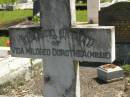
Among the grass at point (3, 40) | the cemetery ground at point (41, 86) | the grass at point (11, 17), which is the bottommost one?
the cemetery ground at point (41, 86)

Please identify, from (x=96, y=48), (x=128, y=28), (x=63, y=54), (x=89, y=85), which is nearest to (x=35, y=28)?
(x=63, y=54)

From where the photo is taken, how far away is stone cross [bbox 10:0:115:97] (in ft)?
12.3

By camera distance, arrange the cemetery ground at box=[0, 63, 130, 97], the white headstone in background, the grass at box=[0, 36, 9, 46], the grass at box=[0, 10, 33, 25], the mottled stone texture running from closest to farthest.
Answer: the cemetery ground at box=[0, 63, 130, 97], the mottled stone texture, the grass at box=[0, 36, 9, 46], the white headstone in background, the grass at box=[0, 10, 33, 25]

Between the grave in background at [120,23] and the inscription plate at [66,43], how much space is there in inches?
206

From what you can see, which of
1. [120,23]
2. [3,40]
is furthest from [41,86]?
[3,40]

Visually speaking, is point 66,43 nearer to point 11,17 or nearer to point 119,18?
point 119,18

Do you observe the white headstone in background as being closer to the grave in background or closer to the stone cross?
the grave in background

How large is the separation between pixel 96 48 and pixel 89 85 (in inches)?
151

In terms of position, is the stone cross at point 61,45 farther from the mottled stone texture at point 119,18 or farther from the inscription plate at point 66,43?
the mottled stone texture at point 119,18

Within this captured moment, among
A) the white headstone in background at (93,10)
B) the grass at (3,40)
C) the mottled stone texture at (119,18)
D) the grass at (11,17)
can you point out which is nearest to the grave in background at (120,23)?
the mottled stone texture at (119,18)

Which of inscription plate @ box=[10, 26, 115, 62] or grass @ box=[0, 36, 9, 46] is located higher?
inscription plate @ box=[10, 26, 115, 62]

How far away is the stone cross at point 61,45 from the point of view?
376 cm

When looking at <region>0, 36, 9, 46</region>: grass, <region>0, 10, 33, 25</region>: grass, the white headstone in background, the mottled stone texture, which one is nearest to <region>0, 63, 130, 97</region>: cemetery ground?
the mottled stone texture

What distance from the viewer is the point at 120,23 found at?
364 inches
